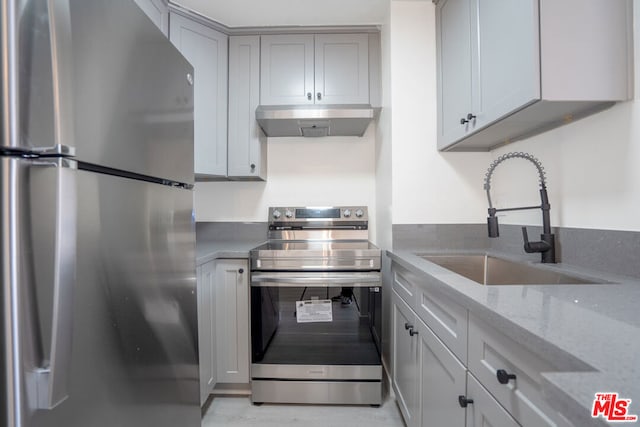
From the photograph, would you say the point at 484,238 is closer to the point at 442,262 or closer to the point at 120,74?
the point at 442,262

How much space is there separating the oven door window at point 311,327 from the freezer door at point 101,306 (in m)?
0.64

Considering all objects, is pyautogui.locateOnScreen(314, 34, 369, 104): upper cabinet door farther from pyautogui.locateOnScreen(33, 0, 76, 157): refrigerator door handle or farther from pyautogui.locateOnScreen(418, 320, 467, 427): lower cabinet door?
pyautogui.locateOnScreen(33, 0, 76, 157): refrigerator door handle

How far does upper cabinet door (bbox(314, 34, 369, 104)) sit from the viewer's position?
2045 millimetres

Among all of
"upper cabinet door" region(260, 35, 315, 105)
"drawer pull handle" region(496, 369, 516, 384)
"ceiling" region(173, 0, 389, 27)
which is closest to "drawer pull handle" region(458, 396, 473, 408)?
"drawer pull handle" region(496, 369, 516, 384)

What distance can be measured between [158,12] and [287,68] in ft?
2.68

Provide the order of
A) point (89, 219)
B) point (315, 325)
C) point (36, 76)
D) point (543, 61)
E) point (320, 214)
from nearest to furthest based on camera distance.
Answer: point (36, 76)
point (89, 219)
point (543, 61)
point (315, 325)
point (320, 214)

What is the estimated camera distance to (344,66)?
6.73 ft

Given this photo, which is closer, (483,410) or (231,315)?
(483,410)

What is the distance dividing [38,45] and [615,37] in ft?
5.01

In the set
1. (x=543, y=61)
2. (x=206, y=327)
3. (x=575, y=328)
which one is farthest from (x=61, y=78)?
(x=206, y=327)

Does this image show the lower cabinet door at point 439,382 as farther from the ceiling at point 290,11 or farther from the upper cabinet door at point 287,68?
the ceiling at point 290,11

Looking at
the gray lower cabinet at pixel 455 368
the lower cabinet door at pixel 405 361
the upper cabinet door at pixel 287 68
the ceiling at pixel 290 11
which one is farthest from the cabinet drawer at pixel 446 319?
the ceiling at pixel 290 11

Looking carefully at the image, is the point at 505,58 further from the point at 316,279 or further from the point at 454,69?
the point at 316,279

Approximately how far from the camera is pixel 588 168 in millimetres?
1125
